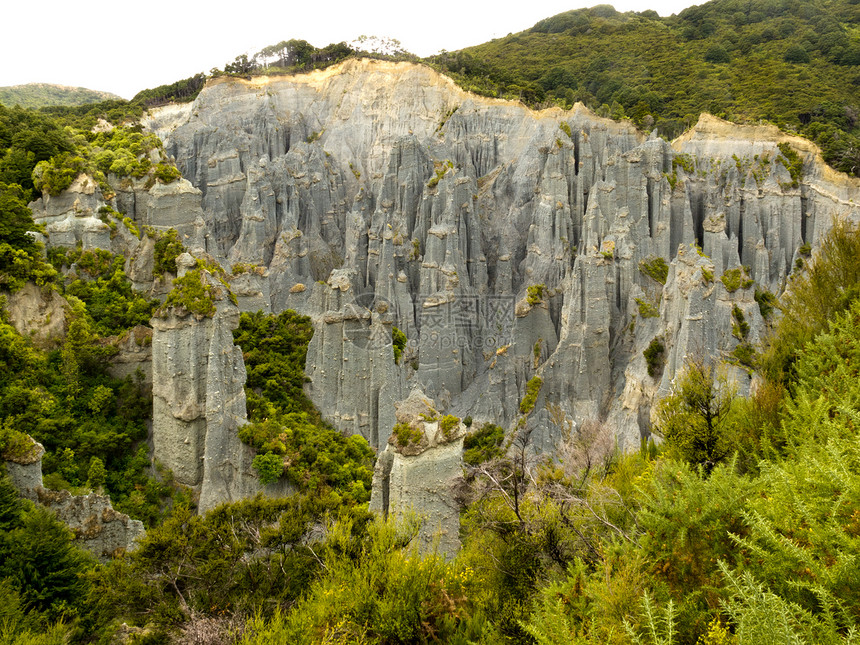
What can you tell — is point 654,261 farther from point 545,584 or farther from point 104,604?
point 104,604

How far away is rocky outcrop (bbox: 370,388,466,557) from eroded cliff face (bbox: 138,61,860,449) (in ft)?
26.7

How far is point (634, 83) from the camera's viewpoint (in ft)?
210

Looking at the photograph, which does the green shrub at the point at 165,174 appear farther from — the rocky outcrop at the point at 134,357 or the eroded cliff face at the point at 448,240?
the rocky outcrop at the point at 134,357

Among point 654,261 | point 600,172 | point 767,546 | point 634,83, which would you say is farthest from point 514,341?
point 634,83

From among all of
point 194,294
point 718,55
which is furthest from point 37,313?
point 718,55

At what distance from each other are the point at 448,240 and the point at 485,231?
16.3 feet

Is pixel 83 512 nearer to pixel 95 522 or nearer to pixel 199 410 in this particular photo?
pixel 95 522

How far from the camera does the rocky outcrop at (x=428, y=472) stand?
12656 mm

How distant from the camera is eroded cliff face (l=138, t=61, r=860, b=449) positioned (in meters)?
25.6

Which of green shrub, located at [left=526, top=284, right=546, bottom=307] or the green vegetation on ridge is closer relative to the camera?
green shrub, located at [left=526, top=284, right=546, bottom=307]

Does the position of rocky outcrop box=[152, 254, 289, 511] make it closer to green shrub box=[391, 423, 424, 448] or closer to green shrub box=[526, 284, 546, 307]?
green shrub box=[391, 423, 424, 448]

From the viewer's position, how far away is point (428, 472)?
12766 millimetres

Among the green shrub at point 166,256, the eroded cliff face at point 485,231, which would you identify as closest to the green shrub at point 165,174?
the eroded cliff face at point 485,231

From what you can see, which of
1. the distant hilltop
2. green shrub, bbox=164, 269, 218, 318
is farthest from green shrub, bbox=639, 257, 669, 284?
the distant hilltop
